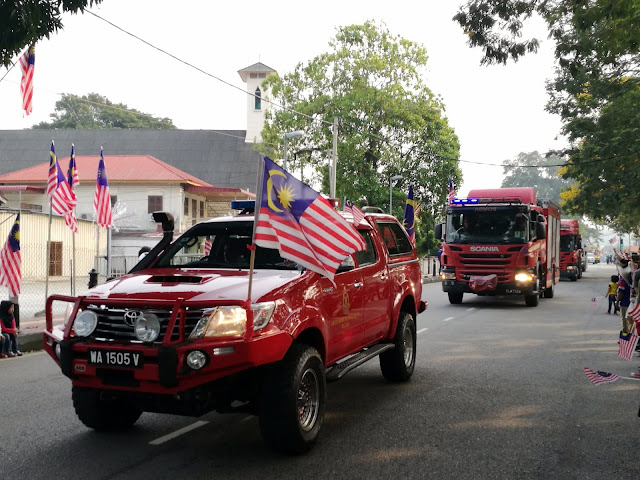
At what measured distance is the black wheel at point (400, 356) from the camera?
7715 mm

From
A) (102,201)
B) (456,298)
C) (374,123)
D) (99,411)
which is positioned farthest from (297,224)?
(374,123)

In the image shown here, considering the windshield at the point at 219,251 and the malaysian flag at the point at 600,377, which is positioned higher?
the windshield at the point at 219,251

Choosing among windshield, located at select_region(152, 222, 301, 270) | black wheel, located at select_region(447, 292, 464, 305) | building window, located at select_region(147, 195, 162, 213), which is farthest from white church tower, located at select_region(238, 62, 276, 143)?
windshield, located at select_region(152, 222, 301, 270)

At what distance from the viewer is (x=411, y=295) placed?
8195mm

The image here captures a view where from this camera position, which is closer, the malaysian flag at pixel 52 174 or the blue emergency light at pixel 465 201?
the malaysian flag at pixel 52 174

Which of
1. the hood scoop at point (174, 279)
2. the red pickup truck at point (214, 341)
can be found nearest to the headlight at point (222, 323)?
the red pickup truck at point (214, 341)

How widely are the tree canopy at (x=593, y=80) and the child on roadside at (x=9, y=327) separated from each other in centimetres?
888

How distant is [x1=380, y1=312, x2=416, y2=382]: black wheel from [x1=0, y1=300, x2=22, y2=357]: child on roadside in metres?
5.83

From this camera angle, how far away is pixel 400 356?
7746 millimetres

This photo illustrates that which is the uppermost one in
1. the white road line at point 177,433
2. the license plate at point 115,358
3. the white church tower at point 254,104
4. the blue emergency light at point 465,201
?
the white church tower at point 254,104

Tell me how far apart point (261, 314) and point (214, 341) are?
0.43 m

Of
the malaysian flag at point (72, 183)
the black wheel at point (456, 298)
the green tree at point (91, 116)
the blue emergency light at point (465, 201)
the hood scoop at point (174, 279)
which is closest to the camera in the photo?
the hood scoop at point (174, 279)

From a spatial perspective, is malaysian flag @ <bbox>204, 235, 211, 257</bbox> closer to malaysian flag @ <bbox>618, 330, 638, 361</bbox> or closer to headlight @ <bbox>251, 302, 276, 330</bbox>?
headlight @ <bbox>251, 302, 276, 330</bbox>

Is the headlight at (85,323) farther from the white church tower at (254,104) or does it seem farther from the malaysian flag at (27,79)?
the white church tower at (254,104)
